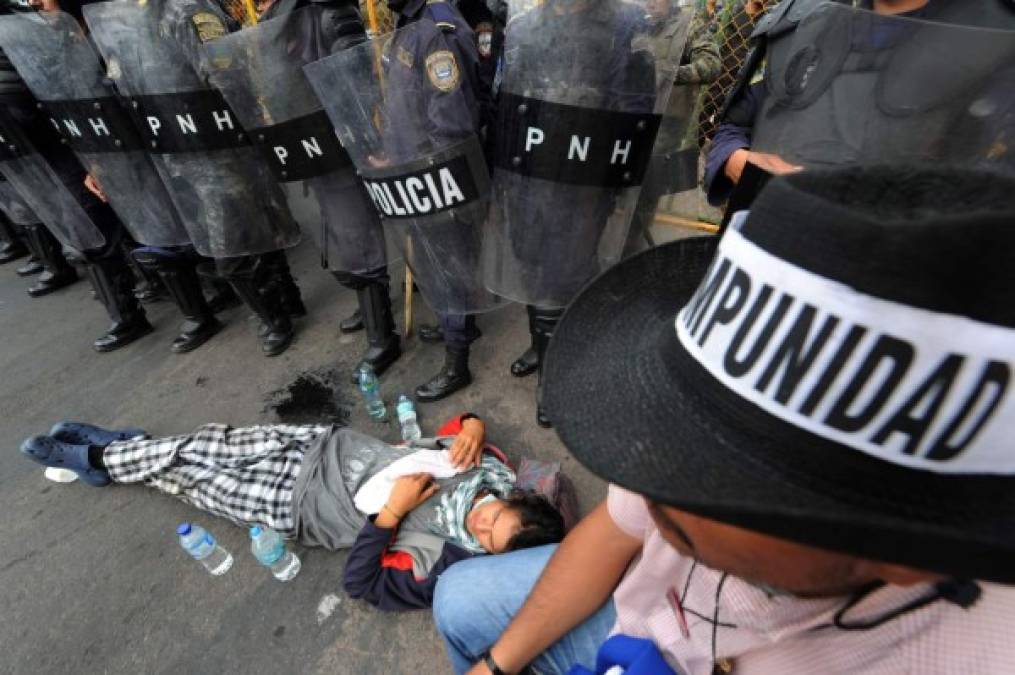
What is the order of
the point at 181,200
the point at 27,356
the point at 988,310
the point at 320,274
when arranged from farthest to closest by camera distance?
1. the point at 320,274
2. the point at 27,356
3. the point at 181,200
4. the point at 988,310

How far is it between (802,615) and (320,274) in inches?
174

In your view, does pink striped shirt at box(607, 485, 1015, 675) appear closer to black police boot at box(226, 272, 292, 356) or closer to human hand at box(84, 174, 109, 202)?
black police boot at box(226, 272, 292, 356)

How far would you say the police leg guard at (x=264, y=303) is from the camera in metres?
3.24

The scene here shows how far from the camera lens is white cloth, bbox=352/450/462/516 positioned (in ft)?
7.26

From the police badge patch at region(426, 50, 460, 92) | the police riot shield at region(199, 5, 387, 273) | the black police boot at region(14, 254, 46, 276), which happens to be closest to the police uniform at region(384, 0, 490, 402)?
the police badge patch at region(426, 50, 460, 92)

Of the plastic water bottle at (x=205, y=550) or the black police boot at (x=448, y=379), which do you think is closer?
the plastic water bottle at (x=205, y=550)

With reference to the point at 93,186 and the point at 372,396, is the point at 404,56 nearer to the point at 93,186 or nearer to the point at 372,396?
the point at 372,396

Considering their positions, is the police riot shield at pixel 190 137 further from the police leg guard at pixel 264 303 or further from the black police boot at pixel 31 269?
the black police boot at pixel 31 269

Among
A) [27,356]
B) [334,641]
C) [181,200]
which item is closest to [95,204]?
[181,200]

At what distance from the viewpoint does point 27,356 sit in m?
3.89

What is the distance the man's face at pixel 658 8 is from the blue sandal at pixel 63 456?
135 inches

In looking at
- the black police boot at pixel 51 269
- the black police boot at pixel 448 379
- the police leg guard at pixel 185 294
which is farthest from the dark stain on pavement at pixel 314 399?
the black police boot at pixel 51 269

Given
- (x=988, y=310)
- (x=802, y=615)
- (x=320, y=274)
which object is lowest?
(x=320, y=274)

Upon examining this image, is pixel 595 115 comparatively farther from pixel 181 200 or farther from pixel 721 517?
pixel 181 200
